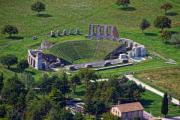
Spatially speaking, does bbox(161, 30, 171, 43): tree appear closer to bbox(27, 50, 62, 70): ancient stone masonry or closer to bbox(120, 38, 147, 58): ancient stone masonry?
bbox(120, 38, 147, 58): ancient stone masonry

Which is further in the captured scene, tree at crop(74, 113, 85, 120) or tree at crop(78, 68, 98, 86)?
tree at crop(78, 68, 98, 86)

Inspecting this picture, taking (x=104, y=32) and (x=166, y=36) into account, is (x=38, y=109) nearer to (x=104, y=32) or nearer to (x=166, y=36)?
(x=104, y=32)

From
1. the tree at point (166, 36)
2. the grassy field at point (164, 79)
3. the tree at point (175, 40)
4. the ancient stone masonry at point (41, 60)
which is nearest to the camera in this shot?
the grassy field at point (164, 79)

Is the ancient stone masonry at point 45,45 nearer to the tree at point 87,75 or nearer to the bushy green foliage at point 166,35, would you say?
the tree at point 87,75

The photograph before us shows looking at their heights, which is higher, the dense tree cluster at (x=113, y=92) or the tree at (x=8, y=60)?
the tree at (x=8, y=60)

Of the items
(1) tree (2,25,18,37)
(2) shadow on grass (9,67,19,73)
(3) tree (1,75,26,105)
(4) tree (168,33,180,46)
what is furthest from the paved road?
(1) tree (2,25,18,37)

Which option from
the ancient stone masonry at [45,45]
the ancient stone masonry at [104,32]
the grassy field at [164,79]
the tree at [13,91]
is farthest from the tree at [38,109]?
the ancient stone masonry at [104,32]

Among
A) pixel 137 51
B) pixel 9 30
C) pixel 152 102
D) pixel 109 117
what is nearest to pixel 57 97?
pixel 109 117
